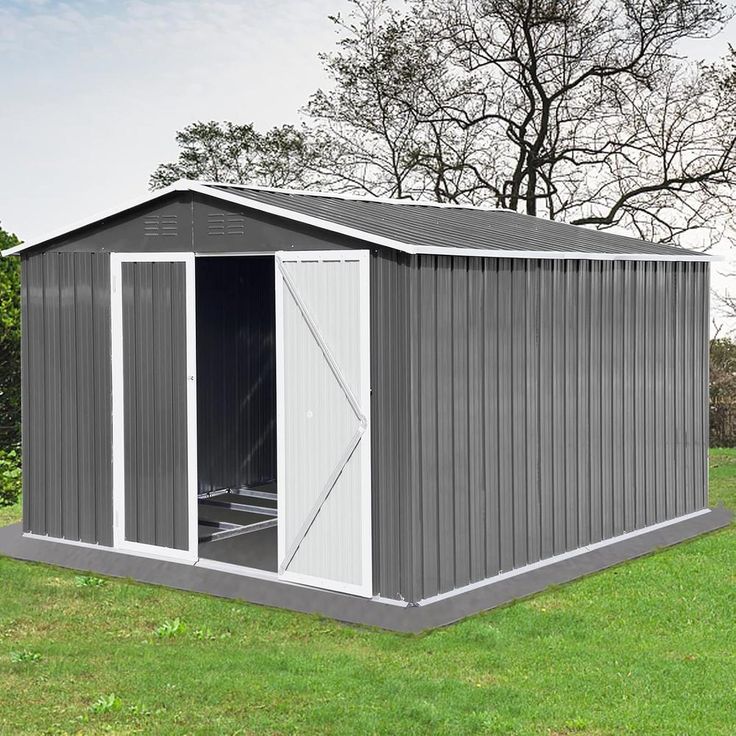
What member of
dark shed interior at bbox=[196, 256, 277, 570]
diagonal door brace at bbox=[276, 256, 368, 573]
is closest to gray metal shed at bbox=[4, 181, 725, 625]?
diagonal door brace at bbox=[276, 256, 368, 573]

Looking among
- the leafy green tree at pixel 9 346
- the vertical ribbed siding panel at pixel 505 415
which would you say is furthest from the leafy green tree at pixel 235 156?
the vertical ribbed siding panel at pixel 505 415

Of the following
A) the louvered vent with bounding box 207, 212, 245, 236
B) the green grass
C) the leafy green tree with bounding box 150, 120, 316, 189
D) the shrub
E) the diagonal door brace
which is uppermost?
the leafy green tree with bounding box 150, 120, 316, 189

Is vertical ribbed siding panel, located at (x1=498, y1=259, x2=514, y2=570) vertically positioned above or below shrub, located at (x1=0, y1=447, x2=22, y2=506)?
above

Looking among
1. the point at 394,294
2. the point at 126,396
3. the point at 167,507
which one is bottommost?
the point at 167,507

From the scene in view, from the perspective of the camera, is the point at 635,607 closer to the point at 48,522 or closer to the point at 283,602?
the point at 283,602

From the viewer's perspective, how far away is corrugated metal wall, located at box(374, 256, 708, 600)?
7.71 metres

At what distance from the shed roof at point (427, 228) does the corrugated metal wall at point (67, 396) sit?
1.20 feet

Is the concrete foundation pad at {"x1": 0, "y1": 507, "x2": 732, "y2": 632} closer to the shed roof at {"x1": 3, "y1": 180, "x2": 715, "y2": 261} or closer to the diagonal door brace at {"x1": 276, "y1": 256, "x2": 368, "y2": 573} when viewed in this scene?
the diagonal door brace at {"x1": 276, "y1": 256, "x2": 368, "y2": 573}

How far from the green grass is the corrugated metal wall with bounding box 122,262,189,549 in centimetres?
57

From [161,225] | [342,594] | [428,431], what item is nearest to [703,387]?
[428,431]

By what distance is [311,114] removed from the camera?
67.5 ft

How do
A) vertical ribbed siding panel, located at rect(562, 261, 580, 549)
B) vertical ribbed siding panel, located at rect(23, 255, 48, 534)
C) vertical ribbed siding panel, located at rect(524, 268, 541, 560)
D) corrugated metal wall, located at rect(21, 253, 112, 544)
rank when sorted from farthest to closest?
vertical ribbed siding panel, located at rect(23, 255, 48, 534)
corrugated metal wall, located at rect(21, 253, 112, 544)
vertical ribbed siding panel, located at rect(562, 261, 580, 549)
vertical ribbed siding panel, located at rect(524, 268, 541, 560)

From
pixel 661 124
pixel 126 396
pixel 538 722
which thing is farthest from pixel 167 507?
pixel 661 124

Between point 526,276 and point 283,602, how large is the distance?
9.11 ft
